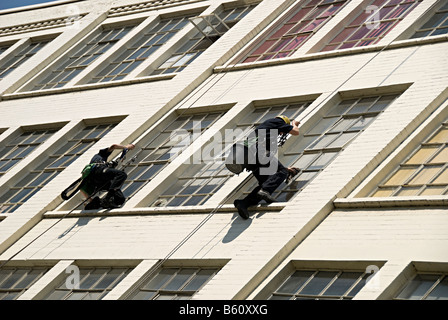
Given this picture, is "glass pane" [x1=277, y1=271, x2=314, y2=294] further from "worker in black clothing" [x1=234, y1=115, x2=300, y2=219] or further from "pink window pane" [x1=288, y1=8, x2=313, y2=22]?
"pink window pane" [x1=288, y1=8, x2=313, y2=22]

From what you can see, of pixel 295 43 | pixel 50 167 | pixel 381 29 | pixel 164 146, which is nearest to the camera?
pixel 164 146

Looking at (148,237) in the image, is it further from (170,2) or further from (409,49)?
(170,2)

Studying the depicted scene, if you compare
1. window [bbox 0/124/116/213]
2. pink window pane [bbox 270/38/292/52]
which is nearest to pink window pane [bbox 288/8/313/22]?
pink window pane [bbox 270/38/292/52]

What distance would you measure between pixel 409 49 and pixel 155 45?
353 inches

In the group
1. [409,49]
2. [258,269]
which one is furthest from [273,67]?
[258,269]

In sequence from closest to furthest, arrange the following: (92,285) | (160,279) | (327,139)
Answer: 1. (160,279)
2. (92,285)
3. (327,139)

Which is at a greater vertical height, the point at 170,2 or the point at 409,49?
the point at 170,2

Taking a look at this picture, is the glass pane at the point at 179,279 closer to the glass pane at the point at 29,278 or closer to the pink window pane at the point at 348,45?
the glass pane at the point at 29,278

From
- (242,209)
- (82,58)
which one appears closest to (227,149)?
(242,209)

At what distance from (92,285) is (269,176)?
13.2 ft

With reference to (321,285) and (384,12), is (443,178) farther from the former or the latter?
(384,12)

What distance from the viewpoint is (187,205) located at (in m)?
20.0

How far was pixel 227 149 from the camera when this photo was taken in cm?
2111

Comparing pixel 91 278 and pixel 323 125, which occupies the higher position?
pixel 323 125
